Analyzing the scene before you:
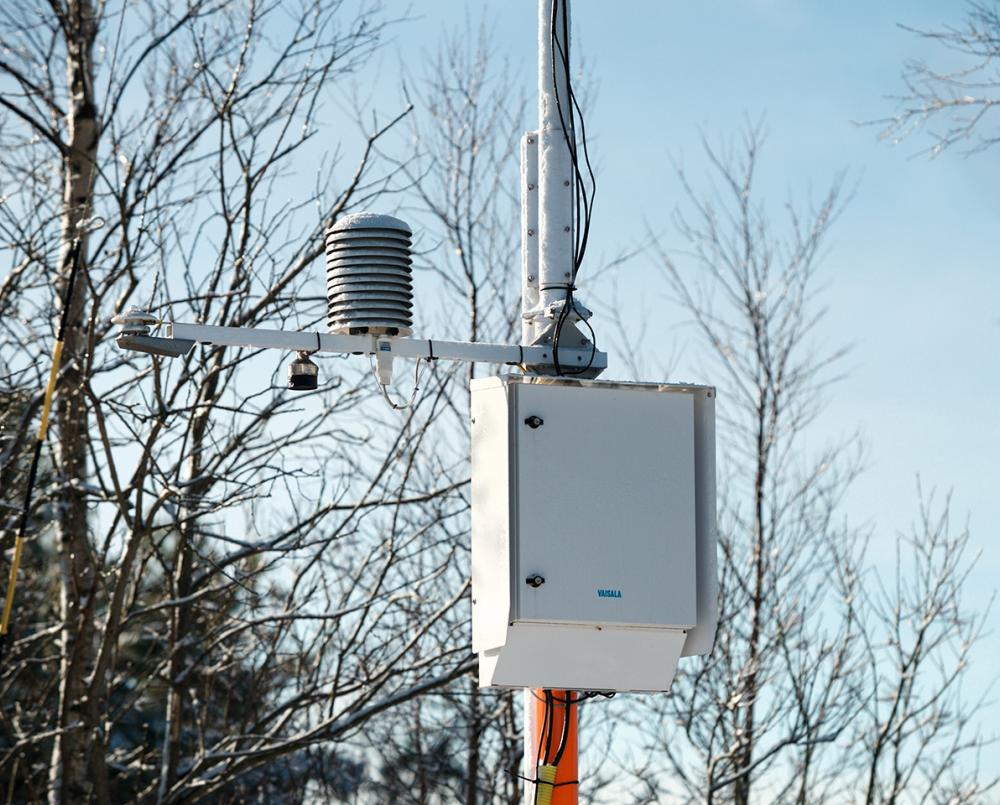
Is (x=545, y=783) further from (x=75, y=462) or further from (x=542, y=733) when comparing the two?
(x=75, y=462)

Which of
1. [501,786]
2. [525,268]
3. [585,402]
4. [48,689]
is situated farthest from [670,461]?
[501,786]

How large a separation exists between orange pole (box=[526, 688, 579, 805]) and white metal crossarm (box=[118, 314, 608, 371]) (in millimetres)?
1126

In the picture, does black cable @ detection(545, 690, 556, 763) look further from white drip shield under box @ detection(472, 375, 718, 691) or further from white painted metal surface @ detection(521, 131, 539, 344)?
white painted metal surface @ detection(521, 131, 539, 344)

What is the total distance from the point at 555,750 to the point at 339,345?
5.01 feet

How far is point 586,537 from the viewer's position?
197 inches

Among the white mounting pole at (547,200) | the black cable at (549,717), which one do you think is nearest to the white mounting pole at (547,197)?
the white mounting pole at (547,200)

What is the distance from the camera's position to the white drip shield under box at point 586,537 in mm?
4930

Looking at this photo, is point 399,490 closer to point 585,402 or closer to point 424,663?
point 424,663

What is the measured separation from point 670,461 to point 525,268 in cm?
104

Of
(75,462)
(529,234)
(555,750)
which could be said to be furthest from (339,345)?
(75,462)

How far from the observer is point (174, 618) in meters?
10.5

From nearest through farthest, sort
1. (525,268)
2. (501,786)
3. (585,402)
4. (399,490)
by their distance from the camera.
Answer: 1. (585,402)
2. (525,268)
3. (399,490)
4. (501,786)

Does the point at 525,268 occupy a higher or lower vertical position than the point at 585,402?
higher

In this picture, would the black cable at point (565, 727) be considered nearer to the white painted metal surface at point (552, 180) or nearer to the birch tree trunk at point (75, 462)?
the white painted metal surface at point (552, 180)
